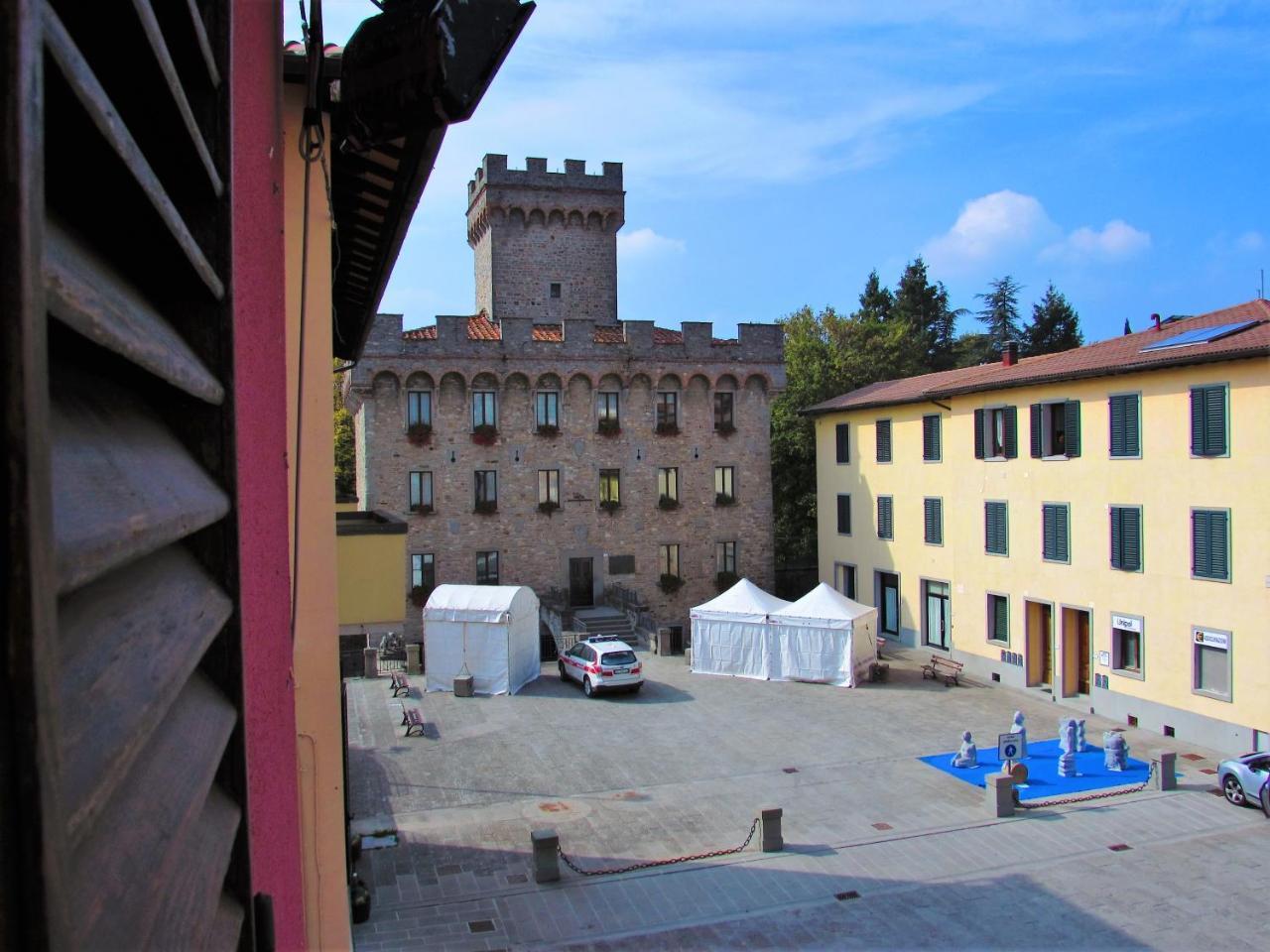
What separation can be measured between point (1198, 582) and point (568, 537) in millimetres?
18649

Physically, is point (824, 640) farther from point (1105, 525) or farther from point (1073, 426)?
point (1073, 426)

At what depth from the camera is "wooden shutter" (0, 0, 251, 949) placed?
0.59 m

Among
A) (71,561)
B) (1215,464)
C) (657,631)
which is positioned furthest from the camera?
(657,631)

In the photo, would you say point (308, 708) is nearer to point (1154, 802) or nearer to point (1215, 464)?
point (1154, 802)

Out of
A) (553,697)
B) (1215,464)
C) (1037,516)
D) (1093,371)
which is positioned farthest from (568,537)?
(1215,464)

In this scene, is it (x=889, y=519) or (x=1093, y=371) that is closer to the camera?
(x=1093, y=371)

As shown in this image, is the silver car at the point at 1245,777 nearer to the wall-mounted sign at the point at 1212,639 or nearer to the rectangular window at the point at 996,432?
the wall-mounted sign at the point at 1212,639

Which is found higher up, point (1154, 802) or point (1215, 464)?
point (1215, 464)

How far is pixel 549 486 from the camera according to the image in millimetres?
32250

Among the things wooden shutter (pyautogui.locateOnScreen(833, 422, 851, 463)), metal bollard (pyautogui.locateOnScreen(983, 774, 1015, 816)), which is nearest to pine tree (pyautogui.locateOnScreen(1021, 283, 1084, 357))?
wooden shutter (pyautogui.locateOnScreen(833, 422, 851, 463))

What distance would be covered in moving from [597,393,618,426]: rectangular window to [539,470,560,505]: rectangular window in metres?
2.48

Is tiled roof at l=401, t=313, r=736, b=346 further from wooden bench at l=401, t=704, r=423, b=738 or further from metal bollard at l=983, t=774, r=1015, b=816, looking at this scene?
metal bollard at l=983, t=774, r=1015, b=816

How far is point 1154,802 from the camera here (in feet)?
52.7

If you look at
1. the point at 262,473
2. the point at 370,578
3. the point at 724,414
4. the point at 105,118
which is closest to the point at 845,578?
the point at 724,414
